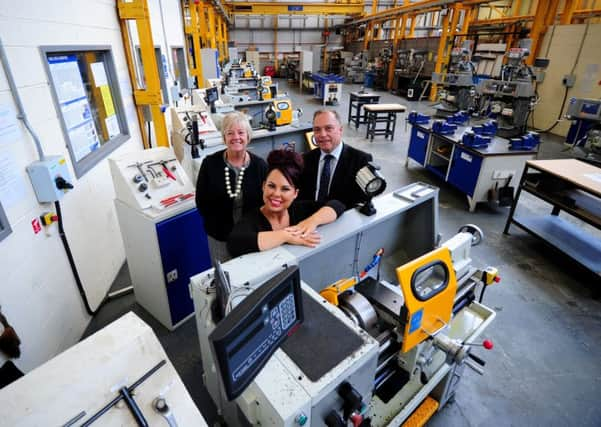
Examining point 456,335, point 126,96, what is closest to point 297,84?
point 126,96

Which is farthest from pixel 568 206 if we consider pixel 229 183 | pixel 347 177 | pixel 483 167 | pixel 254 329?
pixel 254 329

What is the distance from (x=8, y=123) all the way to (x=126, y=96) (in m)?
1.92

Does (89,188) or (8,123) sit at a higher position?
(8,123)

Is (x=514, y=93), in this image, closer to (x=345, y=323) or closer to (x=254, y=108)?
(x=254, y=108)

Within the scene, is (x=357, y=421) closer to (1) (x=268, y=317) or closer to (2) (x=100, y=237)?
(1) (x=268, y=317)

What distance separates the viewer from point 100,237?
8.16 feet

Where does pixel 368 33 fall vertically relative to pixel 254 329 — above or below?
above

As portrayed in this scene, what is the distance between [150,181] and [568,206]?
342cm

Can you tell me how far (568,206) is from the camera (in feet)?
9.51

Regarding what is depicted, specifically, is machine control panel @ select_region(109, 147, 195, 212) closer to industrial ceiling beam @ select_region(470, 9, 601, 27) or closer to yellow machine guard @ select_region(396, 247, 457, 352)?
yellow machine guard @ select_region(396, 247, 457, 352)

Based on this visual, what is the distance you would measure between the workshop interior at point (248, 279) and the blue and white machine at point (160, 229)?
0.6 inches

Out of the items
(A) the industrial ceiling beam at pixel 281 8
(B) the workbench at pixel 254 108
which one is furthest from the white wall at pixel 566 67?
(A) the industrial ceiling beam at pixel 281 8

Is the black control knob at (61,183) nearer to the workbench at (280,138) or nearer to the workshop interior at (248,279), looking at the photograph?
the workshop interior at (248,279)

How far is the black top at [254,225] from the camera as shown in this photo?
119 centimetres
